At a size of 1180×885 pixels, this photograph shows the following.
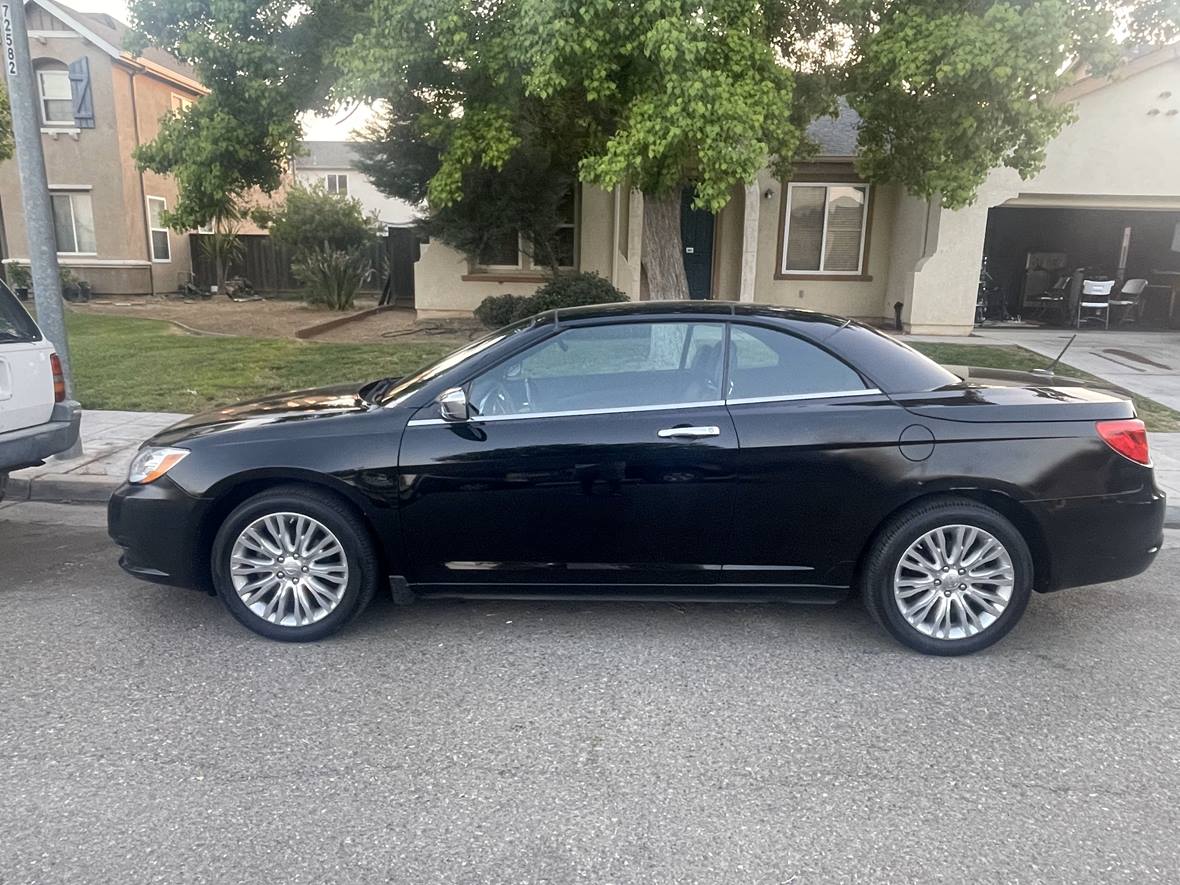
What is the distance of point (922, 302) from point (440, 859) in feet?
46.4

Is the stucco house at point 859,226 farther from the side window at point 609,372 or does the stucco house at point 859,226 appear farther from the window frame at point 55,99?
the window frame at point 55,99

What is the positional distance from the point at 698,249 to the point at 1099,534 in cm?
1355

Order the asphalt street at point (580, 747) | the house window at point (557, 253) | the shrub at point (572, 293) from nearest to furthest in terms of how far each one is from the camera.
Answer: the asphalt street at point (580, 747) < the shrub at point (572, 293) < the house window at point (557, 253)

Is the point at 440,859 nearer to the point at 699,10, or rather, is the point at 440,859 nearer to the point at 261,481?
the point at 261,481

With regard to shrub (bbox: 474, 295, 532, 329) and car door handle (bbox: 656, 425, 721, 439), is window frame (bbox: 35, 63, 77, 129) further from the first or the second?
car door handle (bbox: 656, 425, 721, 439)

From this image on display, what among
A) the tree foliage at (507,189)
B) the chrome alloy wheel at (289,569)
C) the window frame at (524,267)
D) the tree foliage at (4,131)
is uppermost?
the tree foliage at (4,131)

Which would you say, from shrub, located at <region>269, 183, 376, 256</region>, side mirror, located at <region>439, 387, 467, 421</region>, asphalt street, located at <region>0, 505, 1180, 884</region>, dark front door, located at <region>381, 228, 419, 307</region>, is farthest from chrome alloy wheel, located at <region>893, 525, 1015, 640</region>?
dark front door, located at <region>381, 228, 419, 307</region>

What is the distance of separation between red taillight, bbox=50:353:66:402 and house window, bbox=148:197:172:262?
58.9ft

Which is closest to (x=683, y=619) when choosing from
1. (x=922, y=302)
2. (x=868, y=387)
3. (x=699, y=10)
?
(x=868, y=387)

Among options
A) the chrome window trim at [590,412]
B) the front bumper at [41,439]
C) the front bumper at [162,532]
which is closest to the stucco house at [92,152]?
the front bumper at [41,439]

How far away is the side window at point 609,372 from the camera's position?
4.19 meters

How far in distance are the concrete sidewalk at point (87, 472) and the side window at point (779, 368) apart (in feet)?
14.3

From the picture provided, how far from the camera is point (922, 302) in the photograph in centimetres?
1491

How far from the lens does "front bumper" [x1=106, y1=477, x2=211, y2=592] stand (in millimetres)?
4137
